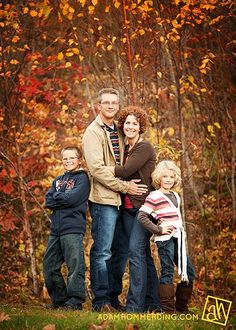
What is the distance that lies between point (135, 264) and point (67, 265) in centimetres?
77

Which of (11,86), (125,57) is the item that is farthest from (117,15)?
(11,86)

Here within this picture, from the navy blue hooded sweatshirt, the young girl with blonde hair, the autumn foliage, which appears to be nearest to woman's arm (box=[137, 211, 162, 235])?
the young girl with blonde hair

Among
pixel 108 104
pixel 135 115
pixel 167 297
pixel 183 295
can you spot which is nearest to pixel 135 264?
pixel 167 297

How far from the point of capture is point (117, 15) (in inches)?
388

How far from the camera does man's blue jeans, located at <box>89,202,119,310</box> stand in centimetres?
634

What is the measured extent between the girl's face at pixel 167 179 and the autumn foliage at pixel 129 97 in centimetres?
217

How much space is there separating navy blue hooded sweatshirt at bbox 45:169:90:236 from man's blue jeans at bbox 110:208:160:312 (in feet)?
1.42

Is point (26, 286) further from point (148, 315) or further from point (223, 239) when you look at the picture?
point (148, 315)

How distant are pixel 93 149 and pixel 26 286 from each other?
440 centimetres

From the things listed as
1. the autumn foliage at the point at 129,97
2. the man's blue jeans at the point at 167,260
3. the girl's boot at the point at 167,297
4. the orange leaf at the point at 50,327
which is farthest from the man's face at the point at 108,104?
the orange leaf at the point at 50,327

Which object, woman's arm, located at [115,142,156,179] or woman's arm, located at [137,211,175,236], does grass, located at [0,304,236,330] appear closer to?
woman's arm, located at [137,211,175,236]

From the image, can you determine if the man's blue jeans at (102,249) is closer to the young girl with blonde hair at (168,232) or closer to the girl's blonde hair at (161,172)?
the young girl with blonde hair at (168,232)

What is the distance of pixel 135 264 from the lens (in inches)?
247

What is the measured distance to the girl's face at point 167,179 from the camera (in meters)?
6.26
